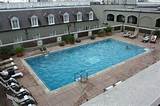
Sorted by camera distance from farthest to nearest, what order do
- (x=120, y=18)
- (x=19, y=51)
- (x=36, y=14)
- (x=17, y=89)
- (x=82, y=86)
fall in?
(x=120, y=18) < (x=36, y=14) < (x=19, y=51) < (x=82, y=86) < (x=17, y=89)

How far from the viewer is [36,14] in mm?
27266

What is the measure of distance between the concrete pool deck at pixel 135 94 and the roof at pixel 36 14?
982 inches

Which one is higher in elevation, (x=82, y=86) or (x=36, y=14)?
(x=36, y=14)

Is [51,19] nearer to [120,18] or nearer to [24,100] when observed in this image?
[120,18]

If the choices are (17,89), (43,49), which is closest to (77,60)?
(43,49)

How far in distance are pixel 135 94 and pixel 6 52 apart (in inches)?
760

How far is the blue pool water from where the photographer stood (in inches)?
626

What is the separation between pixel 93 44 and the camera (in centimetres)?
2511

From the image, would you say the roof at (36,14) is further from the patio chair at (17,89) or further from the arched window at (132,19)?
the patio chair at (17,89)

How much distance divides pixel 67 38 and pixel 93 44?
440 cm

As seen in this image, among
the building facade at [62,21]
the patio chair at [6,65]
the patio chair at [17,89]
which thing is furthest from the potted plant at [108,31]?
the patio chair at [17,89]

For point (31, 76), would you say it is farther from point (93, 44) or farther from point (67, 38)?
point (93, 44)

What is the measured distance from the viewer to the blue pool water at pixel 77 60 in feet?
52.1

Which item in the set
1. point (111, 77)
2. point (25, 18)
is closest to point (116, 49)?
point (111, 77)
